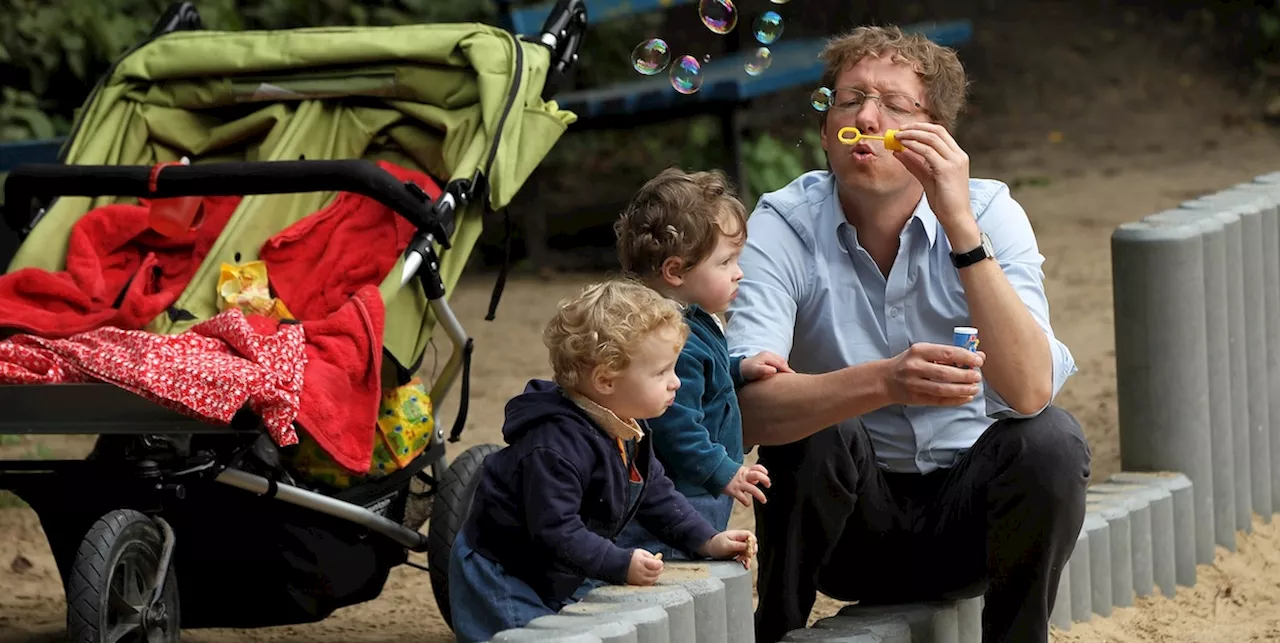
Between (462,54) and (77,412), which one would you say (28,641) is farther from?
(462,54)

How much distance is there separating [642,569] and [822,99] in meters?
0.92

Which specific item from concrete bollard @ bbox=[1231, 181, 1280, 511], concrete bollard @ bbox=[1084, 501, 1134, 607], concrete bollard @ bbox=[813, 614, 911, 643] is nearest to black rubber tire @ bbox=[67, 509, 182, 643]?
concrete bollard @ bbox=[813, 614, 911, 643]

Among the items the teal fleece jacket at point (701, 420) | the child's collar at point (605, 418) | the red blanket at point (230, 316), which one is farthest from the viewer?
the red blanket at point (230, 316)

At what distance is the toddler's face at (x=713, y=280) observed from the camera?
278cm

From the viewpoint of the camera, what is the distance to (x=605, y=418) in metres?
2.58

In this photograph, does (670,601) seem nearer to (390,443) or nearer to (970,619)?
(970,619)

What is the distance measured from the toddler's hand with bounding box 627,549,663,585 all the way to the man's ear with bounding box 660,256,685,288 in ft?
1.50

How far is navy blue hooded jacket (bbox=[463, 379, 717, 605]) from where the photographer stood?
2.50 m

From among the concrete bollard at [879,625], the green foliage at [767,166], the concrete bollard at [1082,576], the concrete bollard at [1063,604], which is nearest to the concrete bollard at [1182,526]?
the concrete bollard at [1082,576]

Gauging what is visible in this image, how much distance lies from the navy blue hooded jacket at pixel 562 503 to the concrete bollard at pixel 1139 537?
54.0 inches

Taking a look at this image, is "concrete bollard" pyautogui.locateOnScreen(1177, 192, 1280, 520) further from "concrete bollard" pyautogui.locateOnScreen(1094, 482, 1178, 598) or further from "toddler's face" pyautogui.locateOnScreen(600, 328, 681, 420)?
"toddler's face" pyautogui.locateOnScreen(600, 328, 681, 420)

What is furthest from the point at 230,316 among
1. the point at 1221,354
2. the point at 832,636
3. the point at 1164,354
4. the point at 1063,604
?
the point at 1221,354

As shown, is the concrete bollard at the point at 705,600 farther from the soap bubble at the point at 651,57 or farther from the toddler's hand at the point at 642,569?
the soap bubble at the point at 651,57

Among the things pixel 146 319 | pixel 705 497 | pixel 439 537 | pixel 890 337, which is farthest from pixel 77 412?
pixel 890 337
